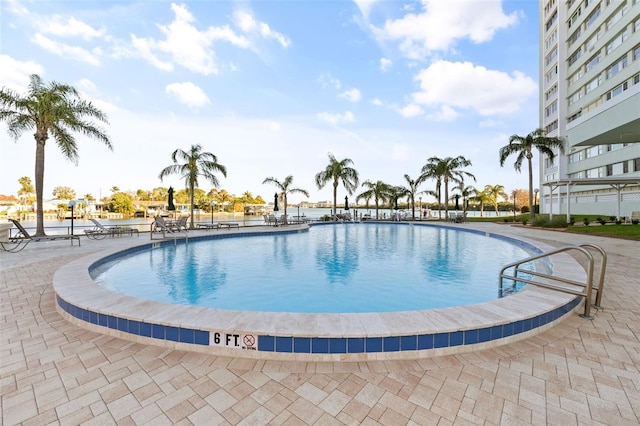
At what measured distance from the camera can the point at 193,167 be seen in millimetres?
16219

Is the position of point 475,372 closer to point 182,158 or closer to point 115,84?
point 182,158

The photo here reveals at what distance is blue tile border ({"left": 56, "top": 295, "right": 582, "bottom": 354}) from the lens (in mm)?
2664

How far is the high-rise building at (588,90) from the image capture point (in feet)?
69.1

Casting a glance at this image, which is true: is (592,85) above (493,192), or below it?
above

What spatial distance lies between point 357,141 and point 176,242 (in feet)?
71.7

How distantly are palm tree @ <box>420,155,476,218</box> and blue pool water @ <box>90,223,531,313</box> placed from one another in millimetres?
15683

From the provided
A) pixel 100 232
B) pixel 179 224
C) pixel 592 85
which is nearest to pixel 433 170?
pixel 592 85

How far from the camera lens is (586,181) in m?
16.3

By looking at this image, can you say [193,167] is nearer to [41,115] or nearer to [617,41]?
[41,115]

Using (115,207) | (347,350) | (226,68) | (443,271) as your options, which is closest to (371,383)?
(347,350)

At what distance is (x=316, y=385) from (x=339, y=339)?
482 millimetres

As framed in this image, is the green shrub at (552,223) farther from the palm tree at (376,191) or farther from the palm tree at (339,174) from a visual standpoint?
the palm tree at (376,191)

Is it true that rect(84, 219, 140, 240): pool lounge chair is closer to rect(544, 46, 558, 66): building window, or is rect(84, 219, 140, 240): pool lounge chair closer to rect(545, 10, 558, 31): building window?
rect(544, 46, 558, 66): building window

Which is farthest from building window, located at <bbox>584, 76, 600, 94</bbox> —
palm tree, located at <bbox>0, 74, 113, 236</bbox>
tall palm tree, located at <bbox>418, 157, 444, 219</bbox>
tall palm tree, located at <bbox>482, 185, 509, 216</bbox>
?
palm tree, located at <bbox>0, 74, 113, 236</bbox>
